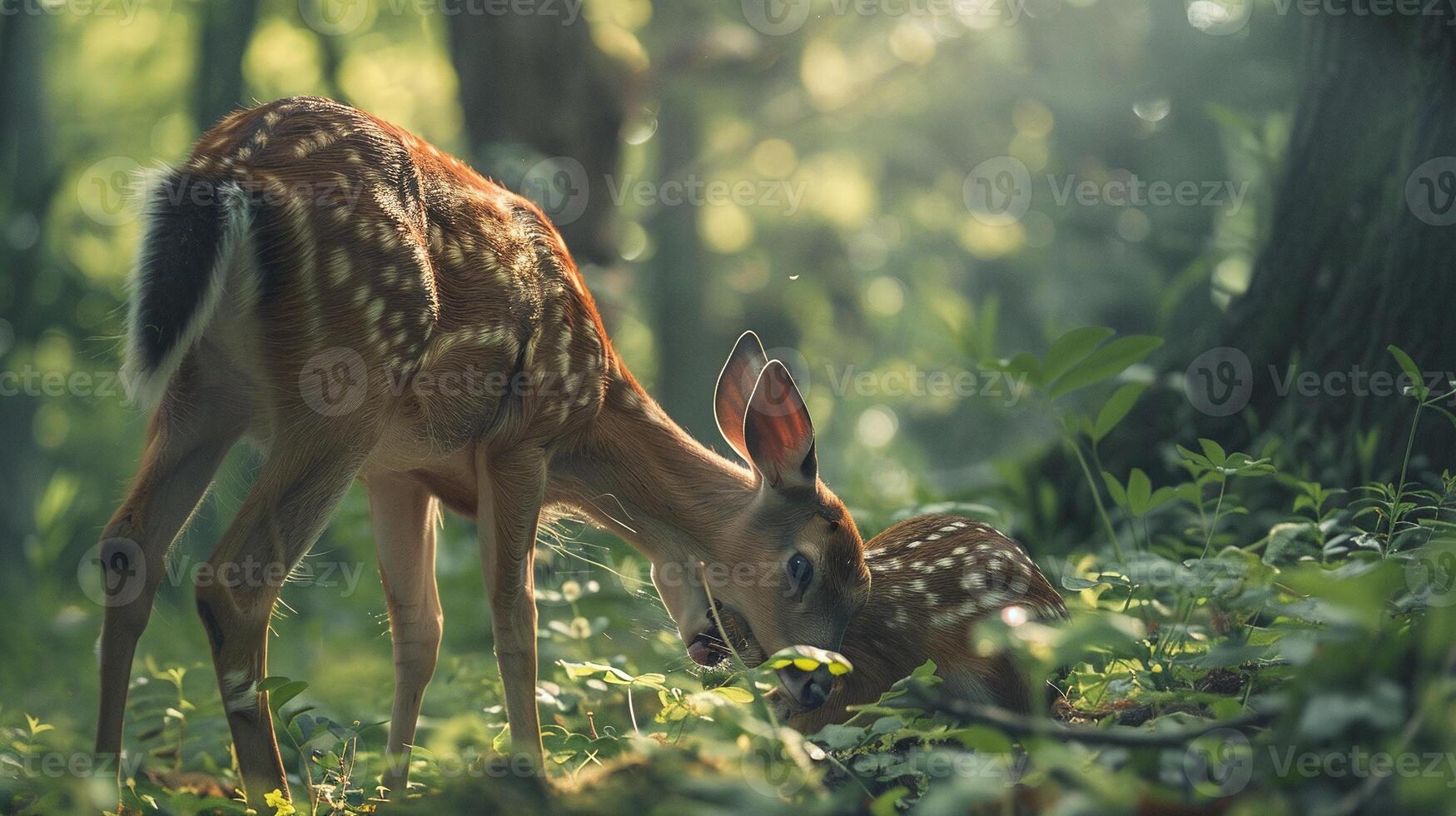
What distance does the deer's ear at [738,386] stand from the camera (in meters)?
4.54

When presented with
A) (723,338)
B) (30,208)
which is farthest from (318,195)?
(723,338)

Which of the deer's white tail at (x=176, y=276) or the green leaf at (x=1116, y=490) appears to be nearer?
the deer's white tail at (x=176, y=276)

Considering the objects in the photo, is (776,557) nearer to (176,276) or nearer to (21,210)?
(176,276)

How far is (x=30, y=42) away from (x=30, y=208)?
149cm

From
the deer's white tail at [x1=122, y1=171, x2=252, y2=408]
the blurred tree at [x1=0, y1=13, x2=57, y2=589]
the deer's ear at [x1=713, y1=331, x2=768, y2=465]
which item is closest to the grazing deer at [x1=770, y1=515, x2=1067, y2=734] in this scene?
the deer's ear at [x1=713, y1=331, x2=768, y2=465]

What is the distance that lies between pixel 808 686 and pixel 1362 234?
2.99 m

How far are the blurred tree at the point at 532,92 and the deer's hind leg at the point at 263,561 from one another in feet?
18.9

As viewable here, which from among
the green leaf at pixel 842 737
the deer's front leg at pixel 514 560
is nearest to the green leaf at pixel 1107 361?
the green leaf at pixel 842 737

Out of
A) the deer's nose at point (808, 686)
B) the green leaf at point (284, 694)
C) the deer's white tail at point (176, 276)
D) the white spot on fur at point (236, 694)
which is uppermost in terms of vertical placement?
the deer's white tail at point (176, 276)

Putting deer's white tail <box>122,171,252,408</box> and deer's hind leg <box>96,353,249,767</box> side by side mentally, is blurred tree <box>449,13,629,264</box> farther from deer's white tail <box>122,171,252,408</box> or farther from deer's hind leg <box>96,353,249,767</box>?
deer's white tail <box>122,171,252,408</box>

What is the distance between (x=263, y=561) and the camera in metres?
3.32

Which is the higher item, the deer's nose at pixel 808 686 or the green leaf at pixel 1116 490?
the green leaf at pixel 1116 490

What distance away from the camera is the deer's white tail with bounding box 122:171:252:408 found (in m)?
3.13

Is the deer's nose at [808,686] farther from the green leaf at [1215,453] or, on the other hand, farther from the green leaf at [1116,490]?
the green leaf at [1215,453]
